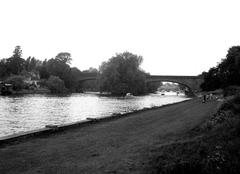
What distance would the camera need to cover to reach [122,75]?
10019 centimetres

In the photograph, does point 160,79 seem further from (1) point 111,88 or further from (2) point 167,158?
(2) point 167,158

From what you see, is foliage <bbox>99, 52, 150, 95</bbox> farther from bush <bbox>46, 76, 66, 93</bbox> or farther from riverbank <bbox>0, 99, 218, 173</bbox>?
riverbank <bbox>0, 99, 218, 173</bbox>

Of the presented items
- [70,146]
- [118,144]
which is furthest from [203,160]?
[70,146]

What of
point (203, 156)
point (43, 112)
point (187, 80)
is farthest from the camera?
point (187, 80)

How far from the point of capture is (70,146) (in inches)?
404

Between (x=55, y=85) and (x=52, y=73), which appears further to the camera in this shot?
(x=52, y=73)

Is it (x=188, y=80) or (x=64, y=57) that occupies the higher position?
(x=64, y=57)

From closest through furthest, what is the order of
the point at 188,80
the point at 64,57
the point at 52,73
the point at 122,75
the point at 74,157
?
the point at 74,157 < the point at 122,75 < the point at 188,80 < the point at 52,73 < the point at 64,57

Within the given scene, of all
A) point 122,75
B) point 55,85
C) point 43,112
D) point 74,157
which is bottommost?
point 43,112

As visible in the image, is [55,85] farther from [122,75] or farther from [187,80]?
[187,80]

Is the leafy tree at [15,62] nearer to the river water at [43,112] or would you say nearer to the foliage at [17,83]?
the foliage at [17,83]

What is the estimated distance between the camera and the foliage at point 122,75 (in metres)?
96.4

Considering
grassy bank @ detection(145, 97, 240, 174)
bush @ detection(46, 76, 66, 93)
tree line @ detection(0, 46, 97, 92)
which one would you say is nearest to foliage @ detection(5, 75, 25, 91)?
tree line @ detection(0, 46, 97, 92)

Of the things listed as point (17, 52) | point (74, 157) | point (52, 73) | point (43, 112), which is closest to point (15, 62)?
point (17, 52)
